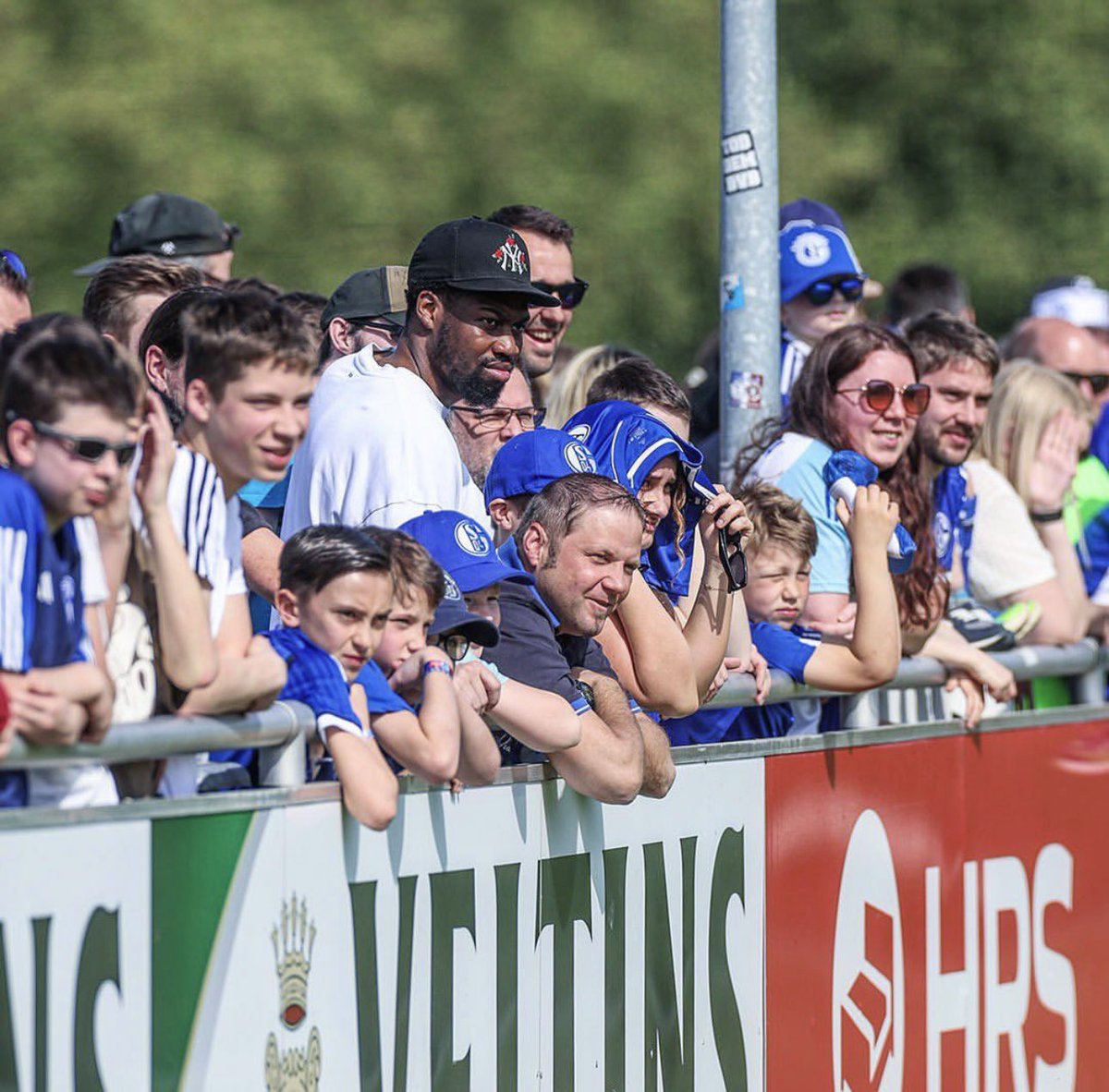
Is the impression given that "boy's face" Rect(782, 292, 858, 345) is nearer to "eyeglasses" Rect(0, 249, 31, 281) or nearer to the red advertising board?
the red advertising board

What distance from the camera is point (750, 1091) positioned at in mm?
5344

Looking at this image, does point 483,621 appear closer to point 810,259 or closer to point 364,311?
point 364,311

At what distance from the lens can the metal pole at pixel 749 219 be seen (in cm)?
610

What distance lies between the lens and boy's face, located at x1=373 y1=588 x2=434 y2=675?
4188 millimetres

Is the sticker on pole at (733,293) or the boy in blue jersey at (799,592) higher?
the sticker on pole at (733,293)

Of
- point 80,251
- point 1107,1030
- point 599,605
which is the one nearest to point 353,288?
point 599,605

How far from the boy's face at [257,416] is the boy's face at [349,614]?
262 millimetres

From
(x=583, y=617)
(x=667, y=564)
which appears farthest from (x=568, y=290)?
(x=583, y=617)

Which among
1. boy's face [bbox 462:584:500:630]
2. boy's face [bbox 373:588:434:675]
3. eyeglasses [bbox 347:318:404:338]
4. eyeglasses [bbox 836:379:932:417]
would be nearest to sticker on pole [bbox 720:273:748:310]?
eyeglasses [bbox 836:379:932:417]

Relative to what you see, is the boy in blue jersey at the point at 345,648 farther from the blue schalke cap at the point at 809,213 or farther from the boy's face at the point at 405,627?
the blue schalke cap at the point at 809,213

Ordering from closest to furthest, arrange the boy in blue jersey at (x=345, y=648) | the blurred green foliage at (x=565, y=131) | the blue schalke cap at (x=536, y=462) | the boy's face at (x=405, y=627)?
the boy in blue jersey at (x=345, y=648), the boy's face at (x=405, y=627), the blue schalke cap at (x=536, y=462), the blurred green foliage at (x=565, y=131)

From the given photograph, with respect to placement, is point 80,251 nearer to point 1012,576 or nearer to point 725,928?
point 1012,576

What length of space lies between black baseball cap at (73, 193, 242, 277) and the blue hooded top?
6.69ft

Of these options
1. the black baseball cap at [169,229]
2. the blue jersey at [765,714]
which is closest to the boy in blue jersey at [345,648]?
the blue jersey at [765,714]
